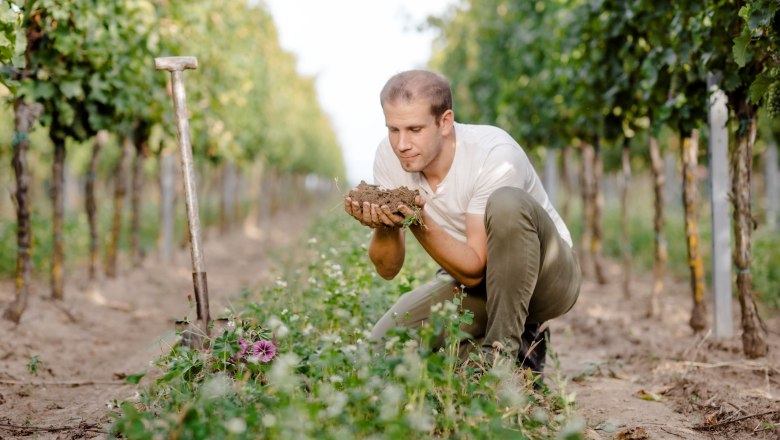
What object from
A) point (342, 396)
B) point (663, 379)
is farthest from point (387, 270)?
point (663, 379)

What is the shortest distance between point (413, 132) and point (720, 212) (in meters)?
2.84

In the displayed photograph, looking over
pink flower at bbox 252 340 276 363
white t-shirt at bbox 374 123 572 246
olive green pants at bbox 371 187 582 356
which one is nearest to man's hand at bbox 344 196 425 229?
white t-shirt at bbox 374 123 572 246

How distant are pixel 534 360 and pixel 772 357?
1731 mm

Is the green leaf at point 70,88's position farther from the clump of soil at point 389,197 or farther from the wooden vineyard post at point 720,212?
the wooden vineyard post at point 720,212

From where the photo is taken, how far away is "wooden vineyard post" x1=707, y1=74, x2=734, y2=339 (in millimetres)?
4969

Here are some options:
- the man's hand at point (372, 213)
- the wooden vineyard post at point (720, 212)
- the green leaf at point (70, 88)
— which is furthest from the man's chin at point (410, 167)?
the green leaf at point (70, 88)

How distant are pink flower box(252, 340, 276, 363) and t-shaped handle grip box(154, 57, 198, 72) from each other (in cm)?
163

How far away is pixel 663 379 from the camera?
4.25m

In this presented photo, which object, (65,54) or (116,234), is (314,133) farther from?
(65,54)

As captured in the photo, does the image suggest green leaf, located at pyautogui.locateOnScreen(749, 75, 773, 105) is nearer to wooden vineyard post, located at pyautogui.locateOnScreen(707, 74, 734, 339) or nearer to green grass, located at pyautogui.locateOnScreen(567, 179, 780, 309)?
wooden vineyard post, located at pyautogui.locateOnScreen(707, 74, 734, 339)

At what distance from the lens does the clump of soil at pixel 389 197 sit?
9.95 feet

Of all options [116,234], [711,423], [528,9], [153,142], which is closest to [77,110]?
[116,234]

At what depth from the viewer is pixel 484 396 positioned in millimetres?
2803

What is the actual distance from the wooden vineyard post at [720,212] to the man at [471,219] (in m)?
1.90
